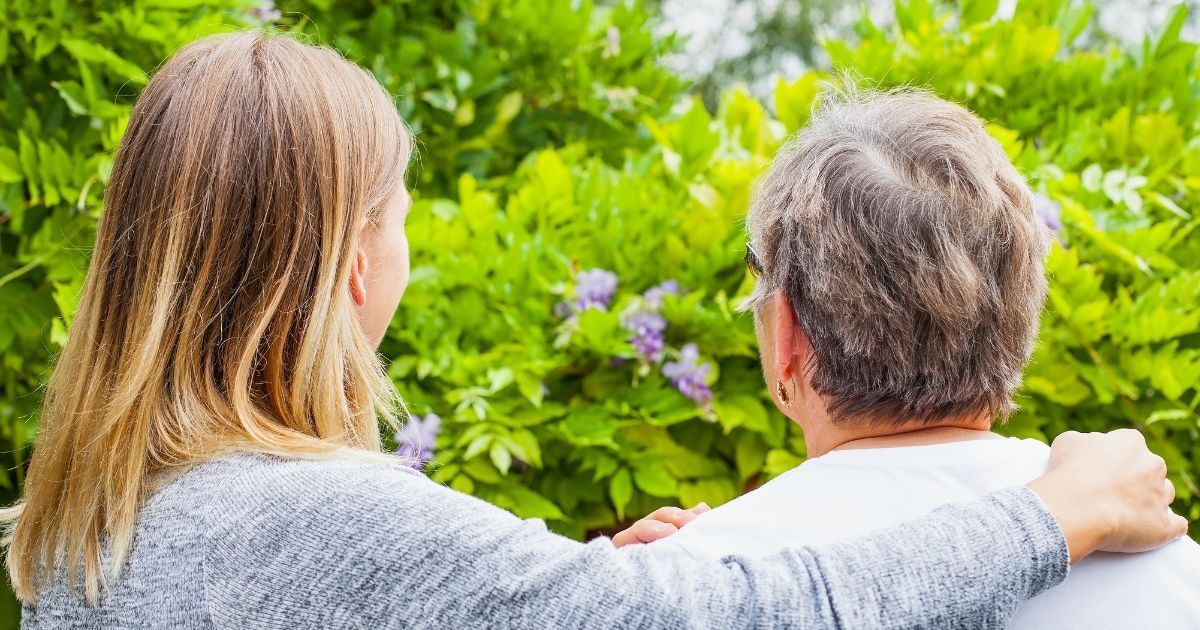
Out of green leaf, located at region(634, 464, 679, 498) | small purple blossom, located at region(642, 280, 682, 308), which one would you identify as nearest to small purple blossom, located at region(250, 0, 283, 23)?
small purple blossom, located at region(642, 280, 682, 308)

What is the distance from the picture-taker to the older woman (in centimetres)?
136

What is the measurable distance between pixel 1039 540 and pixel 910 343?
316 millimetres

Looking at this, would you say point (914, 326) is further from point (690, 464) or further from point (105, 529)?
point (690, 464)

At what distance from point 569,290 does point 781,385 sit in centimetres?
118

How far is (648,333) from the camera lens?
2.66 m

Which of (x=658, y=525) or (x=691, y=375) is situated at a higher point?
(x=658, y=525)

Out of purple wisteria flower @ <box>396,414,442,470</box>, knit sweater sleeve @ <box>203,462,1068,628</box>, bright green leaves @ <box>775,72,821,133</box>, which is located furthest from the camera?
bright green leaves @ <box>775,72,821,133</box>

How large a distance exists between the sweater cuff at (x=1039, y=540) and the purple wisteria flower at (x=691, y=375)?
1362mm

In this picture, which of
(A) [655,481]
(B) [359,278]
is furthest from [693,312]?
(B) [359,278]

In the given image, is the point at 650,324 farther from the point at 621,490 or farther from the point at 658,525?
the point at 658,525

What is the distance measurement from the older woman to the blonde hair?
1.84 ft

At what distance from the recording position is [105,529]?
136cm

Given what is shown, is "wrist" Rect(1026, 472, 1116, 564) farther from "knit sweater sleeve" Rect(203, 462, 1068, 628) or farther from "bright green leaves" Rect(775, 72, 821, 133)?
"bright green leaves" Rect(775, 72, 821, 133)

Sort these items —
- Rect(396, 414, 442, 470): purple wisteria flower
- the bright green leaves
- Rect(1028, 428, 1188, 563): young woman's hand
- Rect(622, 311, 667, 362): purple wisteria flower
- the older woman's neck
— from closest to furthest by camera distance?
Rect(1028, 428, 1188, 563): young woman's hand, the older woman's neck, Rect(396, 414, 442, 470): purple wisteria flower, Rect(622, 311, 667, 362): purple wisteria flower, the bright green leaves
